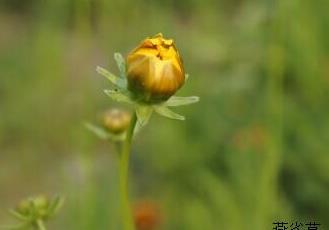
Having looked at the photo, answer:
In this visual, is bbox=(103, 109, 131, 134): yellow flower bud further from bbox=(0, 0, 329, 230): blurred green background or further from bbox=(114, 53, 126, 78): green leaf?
bbox=(0, 0, 329, 230): blurred green background

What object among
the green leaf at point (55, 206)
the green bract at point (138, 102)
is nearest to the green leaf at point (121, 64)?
the green bract at point (138, 102)

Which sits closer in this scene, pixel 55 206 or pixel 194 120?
pixel 55 206

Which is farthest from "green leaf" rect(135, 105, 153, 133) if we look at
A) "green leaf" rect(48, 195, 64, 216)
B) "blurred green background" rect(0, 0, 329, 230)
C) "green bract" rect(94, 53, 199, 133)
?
"blurred green background" rect(0, 0, 329, 230)

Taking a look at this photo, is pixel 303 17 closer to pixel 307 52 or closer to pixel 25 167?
pixel 307 52

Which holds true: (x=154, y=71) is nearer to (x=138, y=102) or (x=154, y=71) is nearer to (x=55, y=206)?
(x=138, y=102)

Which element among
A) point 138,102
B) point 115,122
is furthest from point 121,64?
point 115,122

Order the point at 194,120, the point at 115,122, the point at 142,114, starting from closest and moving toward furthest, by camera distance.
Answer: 1. the point at 142,114
2. the point at 115,122
3. the point at 194,120
